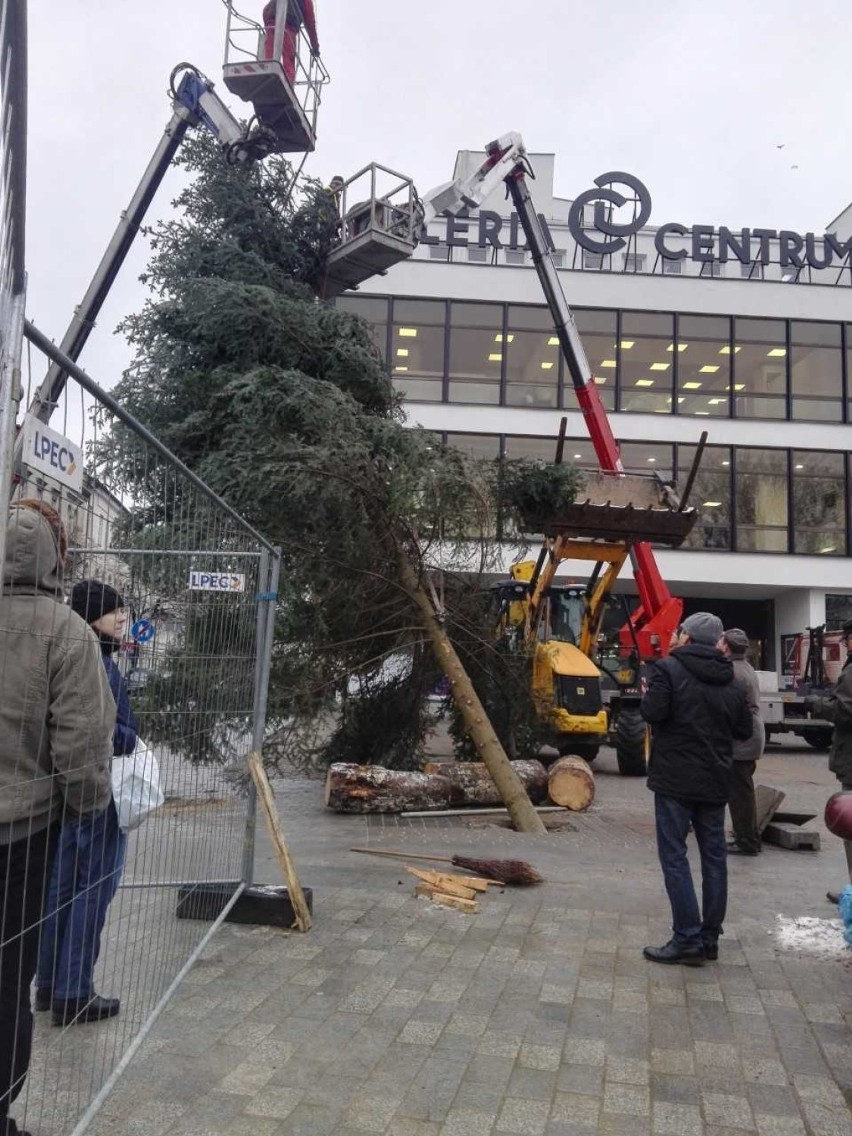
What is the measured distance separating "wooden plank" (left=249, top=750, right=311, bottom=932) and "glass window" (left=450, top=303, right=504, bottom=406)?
2093cm

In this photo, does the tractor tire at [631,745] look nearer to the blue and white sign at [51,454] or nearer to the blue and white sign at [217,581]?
the blue and white sign at [217,581]

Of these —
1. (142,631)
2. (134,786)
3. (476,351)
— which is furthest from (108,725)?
(476,351)

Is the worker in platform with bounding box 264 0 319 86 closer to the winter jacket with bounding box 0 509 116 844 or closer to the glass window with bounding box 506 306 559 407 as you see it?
the winter jacket with bounding box 0 509 116 844

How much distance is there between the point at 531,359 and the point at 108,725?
23877 mm

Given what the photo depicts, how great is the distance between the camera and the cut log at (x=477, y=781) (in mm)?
9445

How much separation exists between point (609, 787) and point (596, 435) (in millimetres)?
5409

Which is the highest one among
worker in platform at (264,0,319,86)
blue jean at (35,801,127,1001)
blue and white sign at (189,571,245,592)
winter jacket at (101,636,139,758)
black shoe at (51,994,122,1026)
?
worker in platform at (264,0,319,86)

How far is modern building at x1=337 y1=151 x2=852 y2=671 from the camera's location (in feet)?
82.7

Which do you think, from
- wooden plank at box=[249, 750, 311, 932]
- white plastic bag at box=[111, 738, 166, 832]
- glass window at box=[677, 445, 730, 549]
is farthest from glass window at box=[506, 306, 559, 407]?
white plastic bag at box=[111, 738, 166, 832]

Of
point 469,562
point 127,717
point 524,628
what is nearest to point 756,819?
point 469,562

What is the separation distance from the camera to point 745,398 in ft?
86.3

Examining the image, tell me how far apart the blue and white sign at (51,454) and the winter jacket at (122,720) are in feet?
3.81

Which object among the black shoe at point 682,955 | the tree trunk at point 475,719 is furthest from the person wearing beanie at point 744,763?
the black shoe at point 682,955

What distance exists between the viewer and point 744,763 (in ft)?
24.8
